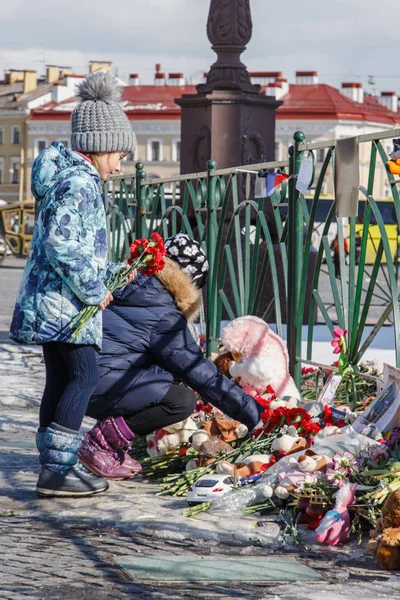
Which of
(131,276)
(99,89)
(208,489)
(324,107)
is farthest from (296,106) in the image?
(208,489)

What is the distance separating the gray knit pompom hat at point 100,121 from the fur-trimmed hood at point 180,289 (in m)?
0.56

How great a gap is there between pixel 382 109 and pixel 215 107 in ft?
235

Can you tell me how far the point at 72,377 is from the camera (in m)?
4.99

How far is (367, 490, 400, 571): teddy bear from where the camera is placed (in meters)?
3.85

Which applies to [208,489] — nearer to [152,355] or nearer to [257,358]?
[152,355]

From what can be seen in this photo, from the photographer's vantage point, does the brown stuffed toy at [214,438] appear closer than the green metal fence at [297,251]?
Yes

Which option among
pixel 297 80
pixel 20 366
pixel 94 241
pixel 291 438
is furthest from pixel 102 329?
pixel 297 80

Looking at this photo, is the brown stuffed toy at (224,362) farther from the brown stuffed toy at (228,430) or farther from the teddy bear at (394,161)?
the teddy bear at (394,161)

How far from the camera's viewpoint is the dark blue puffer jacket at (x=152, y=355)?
5.32m

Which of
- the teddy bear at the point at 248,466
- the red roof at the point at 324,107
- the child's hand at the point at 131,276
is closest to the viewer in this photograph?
the teddy bear at the point at 248,466

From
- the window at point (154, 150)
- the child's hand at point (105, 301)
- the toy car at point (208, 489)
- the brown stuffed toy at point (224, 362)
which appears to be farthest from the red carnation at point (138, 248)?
the window at point (154, 150)

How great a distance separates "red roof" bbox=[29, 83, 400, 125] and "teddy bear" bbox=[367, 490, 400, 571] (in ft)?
227

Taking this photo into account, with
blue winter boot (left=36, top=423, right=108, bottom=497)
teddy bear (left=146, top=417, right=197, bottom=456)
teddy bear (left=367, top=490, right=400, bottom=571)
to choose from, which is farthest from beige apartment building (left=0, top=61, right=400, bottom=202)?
teddy bear (left=367, top=490, right=400, bottom=571)

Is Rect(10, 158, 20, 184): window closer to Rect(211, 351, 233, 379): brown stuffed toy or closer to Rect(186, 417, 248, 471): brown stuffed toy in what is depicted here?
Rect(211, 351, 233, 379): brown stuffed toy
